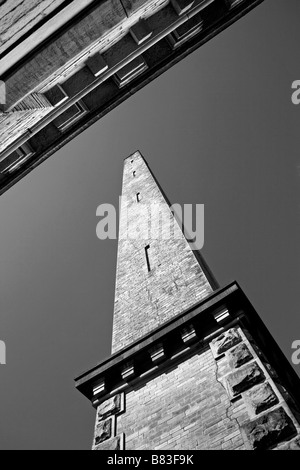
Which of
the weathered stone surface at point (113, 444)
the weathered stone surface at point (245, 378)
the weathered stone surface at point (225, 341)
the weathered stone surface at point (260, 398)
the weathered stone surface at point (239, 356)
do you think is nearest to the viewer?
the weathered stone surface at point (260, 398)

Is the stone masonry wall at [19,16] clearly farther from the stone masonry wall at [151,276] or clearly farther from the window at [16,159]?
the stone masonry wall at [151,276]

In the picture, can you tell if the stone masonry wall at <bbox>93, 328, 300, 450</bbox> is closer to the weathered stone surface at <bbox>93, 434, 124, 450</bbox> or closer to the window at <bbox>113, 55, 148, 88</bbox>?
the weathered stone surface at <bbox>93, 434, 124, 450</bbox>

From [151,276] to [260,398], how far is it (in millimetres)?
5342

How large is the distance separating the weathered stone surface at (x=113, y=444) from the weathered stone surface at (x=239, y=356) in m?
2.25

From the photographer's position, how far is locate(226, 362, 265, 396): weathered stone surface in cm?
524

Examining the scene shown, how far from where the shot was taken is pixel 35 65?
468 centimetres

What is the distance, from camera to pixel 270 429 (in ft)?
14.9

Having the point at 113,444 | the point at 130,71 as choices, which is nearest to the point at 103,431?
the point at 113,444

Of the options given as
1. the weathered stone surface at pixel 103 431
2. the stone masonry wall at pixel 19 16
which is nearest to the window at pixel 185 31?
the stone masonry wall at pixel 19 16

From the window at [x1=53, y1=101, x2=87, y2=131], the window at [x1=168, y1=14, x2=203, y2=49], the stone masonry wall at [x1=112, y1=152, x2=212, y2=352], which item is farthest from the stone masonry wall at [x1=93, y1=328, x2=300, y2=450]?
the window at [x1=168, y1=14, x2=203, y2=49]

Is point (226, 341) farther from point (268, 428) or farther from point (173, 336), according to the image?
point (268, 428)

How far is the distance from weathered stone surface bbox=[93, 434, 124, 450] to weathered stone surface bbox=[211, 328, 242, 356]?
2.16 m

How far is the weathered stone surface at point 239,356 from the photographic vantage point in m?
5.60
